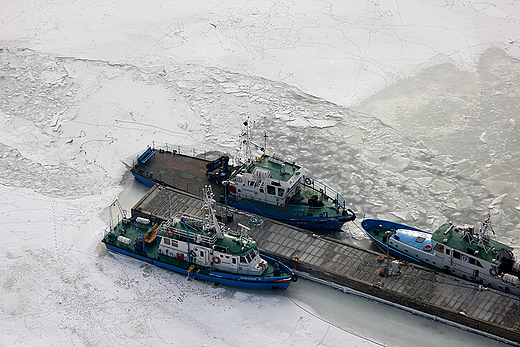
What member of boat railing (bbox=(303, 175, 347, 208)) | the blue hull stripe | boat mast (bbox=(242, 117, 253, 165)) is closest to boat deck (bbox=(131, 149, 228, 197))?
boat mast (bbox=(242, 117, 253, 165))

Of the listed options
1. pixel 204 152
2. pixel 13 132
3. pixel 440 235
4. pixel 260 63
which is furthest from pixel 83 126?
pixel 440 235

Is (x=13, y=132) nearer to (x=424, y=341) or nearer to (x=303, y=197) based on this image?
(x=303, y=197)

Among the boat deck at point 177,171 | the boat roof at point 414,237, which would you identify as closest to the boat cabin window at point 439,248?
the boat roof at point 414,237

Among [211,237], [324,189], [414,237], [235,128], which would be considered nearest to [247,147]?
[324,189]

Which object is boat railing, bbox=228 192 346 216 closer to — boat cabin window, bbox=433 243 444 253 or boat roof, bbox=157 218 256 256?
boat roof, bbox=157 218 256 256

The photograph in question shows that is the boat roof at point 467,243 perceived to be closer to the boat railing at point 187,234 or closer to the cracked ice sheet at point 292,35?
the boat railing at point 187,234
